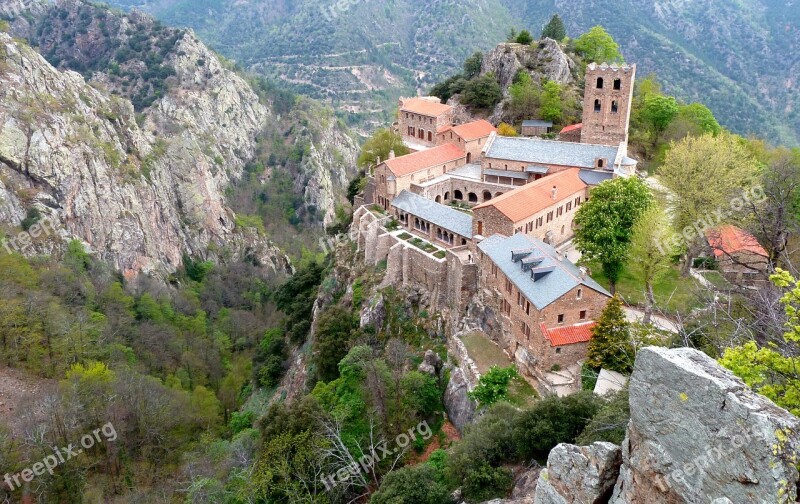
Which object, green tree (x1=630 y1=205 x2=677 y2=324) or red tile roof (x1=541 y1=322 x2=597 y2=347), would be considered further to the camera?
green tree (x1=630 y1=205 x2=677 y2=324)

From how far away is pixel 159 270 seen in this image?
93.1 meters

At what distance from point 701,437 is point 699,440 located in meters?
0.11

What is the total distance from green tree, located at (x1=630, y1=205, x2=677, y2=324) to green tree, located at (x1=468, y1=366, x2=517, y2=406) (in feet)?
27.6

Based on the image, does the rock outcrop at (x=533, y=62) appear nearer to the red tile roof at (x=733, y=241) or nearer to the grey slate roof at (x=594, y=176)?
the grey slate roof at (x=594, y=176)

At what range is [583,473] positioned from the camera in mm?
14203

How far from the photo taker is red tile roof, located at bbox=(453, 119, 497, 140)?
55.4 meters

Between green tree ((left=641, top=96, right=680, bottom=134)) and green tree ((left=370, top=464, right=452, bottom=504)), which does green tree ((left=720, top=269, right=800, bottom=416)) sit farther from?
green tree ((left=641, top=96, right=680, bottom=134))

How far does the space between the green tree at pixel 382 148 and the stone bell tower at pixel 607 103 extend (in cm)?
1756

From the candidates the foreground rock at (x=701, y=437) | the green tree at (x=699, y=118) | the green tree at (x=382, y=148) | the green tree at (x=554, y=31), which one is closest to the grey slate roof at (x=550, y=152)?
the green tree at (x=382, y=148)

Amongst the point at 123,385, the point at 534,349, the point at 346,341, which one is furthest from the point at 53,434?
the point at 534,349

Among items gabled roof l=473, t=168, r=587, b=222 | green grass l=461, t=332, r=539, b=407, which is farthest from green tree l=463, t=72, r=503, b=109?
green grass l=461, t=332, r=539, b=407

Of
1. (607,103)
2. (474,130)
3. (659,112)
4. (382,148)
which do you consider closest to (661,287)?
(607,103)
